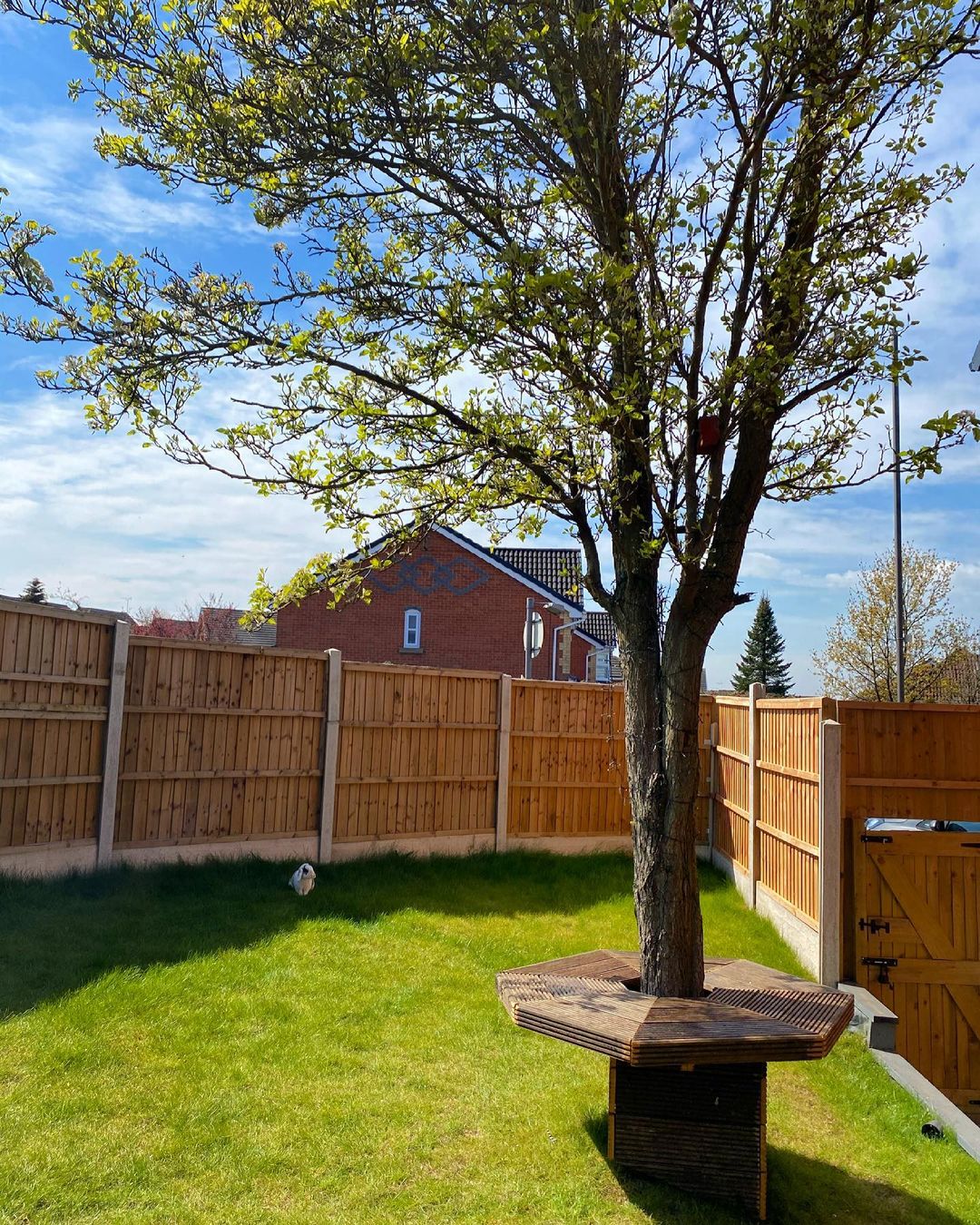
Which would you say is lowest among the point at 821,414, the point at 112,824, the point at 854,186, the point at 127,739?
the point at 112,824

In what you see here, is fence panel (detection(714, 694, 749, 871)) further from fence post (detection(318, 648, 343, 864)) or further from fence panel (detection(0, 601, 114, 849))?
fence panel (detection(0, 601, 114, 849))

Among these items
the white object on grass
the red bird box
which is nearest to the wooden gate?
the red bird box

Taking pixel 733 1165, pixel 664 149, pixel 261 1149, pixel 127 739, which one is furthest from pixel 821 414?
pixel 127 739

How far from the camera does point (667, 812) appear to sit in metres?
4.77

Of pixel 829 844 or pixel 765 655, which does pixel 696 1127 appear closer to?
pixel 829 844

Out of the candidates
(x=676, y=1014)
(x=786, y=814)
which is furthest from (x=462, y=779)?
(x=676, y=1014)

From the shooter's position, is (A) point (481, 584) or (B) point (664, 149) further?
(A) point (481, 584)

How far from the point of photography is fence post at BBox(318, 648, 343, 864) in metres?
10.2

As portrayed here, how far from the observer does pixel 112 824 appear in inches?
340

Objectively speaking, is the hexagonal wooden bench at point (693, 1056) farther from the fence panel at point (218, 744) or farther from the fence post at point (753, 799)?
the fence panel at point (218, 744)

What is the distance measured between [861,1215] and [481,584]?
24.0 metres

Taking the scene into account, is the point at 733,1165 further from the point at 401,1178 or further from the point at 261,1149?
the point at 261,1149

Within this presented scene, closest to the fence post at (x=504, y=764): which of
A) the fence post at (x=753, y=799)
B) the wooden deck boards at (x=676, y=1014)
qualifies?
the fence post at (x=753, y=799)

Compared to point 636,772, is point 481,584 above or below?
above
